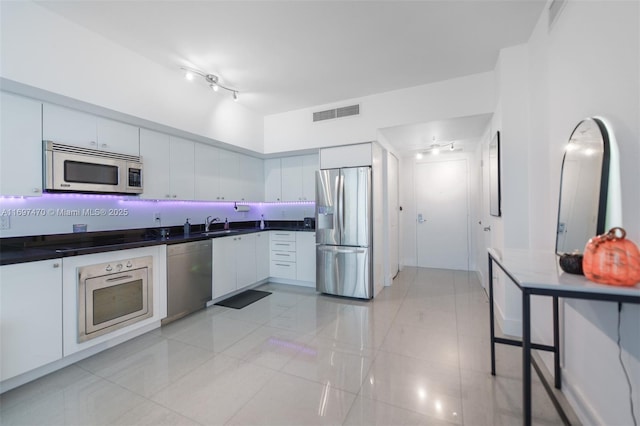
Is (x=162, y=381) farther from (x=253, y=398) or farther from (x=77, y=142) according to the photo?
(x=77, y=142)

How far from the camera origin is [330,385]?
192 cm

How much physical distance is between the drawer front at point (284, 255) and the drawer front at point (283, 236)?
0.22 m

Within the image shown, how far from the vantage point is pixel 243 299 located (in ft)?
12.4

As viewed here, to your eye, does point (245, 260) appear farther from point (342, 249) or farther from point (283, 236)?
point (342, 249)

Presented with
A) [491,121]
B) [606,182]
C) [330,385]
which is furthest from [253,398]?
[491,121]

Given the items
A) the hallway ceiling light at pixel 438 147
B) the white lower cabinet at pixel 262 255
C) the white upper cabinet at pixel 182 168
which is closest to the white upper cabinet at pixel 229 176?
the white upper cabinet at pixel 182 168

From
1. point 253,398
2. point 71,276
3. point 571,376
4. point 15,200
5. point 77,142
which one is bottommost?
point 253,398

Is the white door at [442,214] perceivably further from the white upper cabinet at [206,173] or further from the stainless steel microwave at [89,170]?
the stainless steel microwave at [89,170]

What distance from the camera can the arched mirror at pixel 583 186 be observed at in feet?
4.34

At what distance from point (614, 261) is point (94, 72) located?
12.5 feet

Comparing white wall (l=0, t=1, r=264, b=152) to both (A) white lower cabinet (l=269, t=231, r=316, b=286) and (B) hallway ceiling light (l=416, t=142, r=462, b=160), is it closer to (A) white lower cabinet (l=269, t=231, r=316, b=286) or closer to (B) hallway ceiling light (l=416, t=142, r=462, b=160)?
(A) white lower cabinet (l=269, t=231, r=316, b=286)

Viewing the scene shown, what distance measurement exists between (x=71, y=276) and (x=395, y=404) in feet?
8.77

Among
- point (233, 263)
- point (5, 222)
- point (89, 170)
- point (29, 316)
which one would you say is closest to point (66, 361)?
point (29, 316)

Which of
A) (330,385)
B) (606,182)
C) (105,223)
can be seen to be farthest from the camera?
(105,223)
